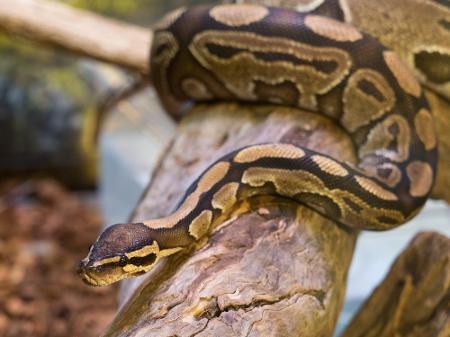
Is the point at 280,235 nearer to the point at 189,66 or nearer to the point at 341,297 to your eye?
the point at 341,297

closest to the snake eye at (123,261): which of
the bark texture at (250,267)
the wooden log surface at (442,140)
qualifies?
the bark texture at (250,267)

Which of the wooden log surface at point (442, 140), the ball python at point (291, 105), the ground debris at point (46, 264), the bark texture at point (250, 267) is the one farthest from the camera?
the ground debris at point (46, 264)

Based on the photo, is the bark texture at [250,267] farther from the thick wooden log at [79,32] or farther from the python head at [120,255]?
the thick wooden log at [79,32]

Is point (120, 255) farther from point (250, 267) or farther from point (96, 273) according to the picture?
point (250, 267)

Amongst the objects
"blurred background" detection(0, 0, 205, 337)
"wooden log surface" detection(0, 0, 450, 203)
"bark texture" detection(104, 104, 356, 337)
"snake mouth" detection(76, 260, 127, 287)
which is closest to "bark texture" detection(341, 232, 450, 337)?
"bark texture" detection(104, 104, 356, 337)

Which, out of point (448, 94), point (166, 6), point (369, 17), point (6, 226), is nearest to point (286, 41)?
point (369, 17)

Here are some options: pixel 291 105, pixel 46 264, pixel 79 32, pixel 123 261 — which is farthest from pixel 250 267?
pixel 46 264
